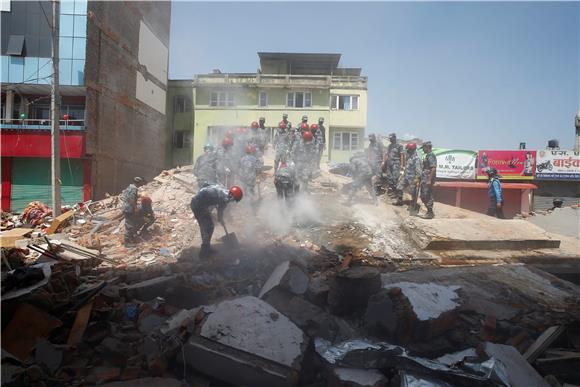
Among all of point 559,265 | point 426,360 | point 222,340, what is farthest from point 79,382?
point 559,265

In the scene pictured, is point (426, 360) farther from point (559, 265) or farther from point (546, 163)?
point (546, 163)

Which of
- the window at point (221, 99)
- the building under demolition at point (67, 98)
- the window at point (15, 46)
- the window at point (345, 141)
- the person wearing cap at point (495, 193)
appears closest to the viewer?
the person wearing cap at point (495, 193)

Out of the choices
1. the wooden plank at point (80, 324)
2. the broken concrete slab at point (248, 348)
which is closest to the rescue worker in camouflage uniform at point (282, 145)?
the wooden plank at point (80, 324)

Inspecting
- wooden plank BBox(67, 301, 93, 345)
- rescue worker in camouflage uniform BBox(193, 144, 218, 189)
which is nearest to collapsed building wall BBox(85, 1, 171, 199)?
rescue worker in camouflage uniform BBox(193, 144, 218, 189)

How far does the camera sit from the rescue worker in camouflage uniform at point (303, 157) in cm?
1033

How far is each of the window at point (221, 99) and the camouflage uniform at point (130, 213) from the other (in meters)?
17.4

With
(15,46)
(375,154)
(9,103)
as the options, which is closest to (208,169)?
(375,154)

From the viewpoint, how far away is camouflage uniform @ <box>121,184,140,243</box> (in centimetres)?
778

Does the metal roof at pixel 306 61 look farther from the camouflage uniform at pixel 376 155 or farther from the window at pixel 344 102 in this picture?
the camouflage uniform at pixel 376 155

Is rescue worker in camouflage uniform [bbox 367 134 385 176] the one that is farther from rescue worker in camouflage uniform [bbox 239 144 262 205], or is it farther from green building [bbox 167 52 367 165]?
green building [bbox 167 52 367 165]

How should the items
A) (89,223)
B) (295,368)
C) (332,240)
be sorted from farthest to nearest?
(89,223) → (332,240) → (295,368)

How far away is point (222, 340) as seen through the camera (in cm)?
302

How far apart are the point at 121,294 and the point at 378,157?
27.4 ft

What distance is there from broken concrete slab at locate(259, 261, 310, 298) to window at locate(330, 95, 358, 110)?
21.2 metres
